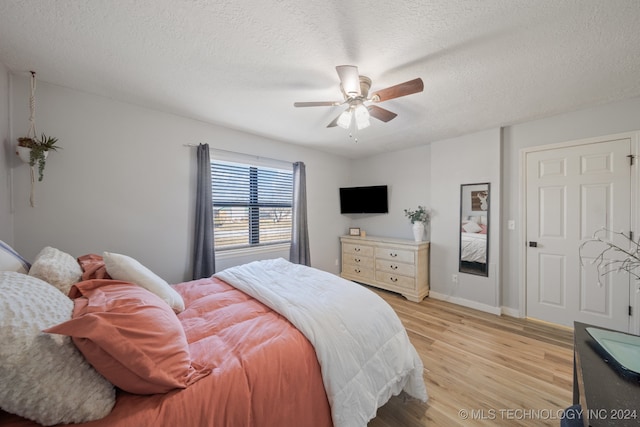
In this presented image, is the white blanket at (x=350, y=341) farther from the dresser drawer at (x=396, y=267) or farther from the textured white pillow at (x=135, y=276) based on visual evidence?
the dresser drawer at (x=396, y=267)

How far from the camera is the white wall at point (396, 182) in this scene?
3.69 m

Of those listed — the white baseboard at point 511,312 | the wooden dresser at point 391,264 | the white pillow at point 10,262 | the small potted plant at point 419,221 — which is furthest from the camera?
the small potted plant at point 419,221

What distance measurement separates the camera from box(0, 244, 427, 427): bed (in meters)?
0.77

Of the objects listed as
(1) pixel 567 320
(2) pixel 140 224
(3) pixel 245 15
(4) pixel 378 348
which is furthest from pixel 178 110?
(1) pixel 567 320

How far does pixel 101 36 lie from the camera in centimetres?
141

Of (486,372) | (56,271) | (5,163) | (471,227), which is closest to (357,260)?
(471,227)

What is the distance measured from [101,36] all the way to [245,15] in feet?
3.15

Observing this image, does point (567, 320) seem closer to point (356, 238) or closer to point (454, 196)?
point (454, 196)

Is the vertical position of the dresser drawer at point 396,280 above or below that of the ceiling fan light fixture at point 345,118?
below

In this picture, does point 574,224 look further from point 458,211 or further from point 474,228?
point 458,211

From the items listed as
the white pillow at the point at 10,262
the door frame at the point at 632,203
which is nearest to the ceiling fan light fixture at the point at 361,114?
the white pillow at the point at 10,262

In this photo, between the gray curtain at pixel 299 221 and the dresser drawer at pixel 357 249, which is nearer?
the gray curtain at pixel 299 221

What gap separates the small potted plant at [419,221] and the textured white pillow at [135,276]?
3.16 m

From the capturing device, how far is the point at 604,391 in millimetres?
774
